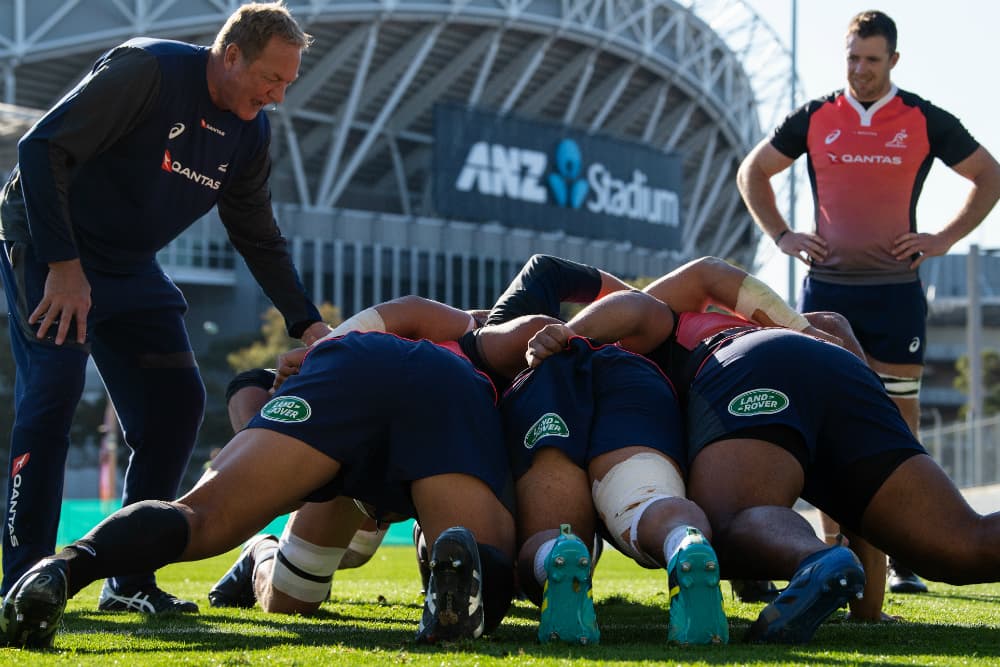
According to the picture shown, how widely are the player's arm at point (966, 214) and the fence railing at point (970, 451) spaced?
1371cm

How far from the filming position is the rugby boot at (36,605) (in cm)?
329

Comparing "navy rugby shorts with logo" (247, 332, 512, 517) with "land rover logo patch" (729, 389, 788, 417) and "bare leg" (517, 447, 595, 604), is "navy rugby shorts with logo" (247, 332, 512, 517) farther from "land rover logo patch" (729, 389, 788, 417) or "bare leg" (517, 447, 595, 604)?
"land rover logo patch" (729, 389, 788, 417)

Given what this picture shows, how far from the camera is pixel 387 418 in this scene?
12.8 ft

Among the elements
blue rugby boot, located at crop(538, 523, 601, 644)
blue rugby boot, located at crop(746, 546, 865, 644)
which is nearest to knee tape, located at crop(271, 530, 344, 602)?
blue rugby boot, located at crop(538, 523, 601, 644)

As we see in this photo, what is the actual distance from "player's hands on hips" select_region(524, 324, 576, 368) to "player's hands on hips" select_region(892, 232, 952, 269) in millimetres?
2674

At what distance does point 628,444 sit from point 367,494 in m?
0.80

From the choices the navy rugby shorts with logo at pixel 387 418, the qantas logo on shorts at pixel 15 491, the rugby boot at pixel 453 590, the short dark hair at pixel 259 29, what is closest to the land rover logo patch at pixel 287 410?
the navy rugby shorts with logo at pixel 387 418

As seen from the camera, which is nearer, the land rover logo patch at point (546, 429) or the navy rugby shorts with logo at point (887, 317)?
the land rover logo patch at point (546, 429)

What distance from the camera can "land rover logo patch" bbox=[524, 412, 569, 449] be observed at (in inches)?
158

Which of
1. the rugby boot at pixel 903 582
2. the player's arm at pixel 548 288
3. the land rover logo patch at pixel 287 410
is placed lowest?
the rugby boot at pixel 903 582

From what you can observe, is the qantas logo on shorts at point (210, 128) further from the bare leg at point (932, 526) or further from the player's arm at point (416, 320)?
the bare leg at point (932, 526)

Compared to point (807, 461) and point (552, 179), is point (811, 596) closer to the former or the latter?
point (807, 461)

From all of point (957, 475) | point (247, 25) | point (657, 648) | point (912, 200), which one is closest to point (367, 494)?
point (657, 648)

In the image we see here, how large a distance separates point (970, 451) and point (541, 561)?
59.6ft
